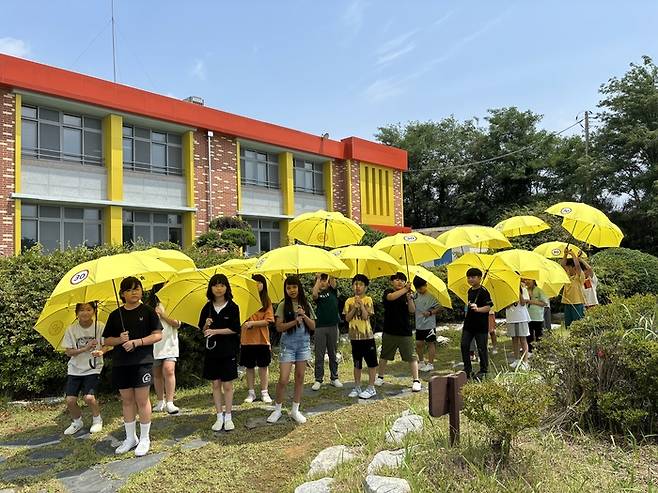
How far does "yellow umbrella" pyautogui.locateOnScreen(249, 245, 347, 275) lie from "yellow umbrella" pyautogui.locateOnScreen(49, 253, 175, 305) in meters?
1.07

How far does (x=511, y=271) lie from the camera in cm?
745

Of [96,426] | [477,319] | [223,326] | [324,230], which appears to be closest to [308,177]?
[324,230]

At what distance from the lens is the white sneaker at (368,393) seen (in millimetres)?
6505

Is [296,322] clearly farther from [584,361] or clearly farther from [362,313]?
[584,361]

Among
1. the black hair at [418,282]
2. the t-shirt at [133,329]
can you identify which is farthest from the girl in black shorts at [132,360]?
the black hair at [418,282]

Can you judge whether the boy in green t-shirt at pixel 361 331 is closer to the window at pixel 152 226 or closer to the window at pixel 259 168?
the window at pixel 152 226

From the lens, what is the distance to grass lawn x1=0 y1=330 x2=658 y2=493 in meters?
3.40

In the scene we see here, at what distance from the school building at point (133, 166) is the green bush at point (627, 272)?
12.2m

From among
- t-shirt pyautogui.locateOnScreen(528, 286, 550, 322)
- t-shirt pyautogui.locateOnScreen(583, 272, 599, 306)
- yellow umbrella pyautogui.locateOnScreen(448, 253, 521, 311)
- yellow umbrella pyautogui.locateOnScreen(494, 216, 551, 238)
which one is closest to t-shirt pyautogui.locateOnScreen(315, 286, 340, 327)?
yellow umbrella pyautogui.locateOnScreen(448, 253, 521, 311)

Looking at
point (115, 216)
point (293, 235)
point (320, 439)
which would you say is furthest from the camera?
point (115, 216)

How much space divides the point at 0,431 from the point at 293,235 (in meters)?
4.84

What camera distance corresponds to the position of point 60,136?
1569 cm

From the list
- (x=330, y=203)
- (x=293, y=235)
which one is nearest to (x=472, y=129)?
(x=330, y=203)

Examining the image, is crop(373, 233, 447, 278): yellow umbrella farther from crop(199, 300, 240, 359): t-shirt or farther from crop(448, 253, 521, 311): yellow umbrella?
crop(199, 300, 240, 359): t-shirt
